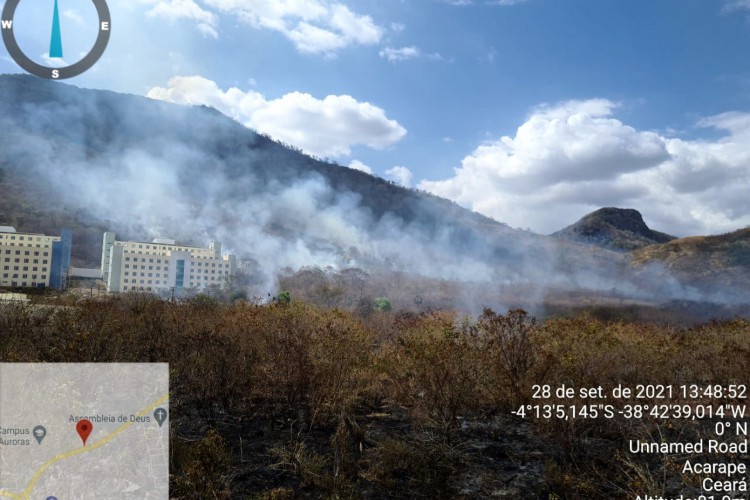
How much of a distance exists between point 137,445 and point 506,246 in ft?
185

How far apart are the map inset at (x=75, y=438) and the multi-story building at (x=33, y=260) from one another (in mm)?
43326

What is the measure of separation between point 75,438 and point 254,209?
76330 mm

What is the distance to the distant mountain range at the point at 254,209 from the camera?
42.8 meters

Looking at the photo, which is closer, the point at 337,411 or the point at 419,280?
the point at 337,411

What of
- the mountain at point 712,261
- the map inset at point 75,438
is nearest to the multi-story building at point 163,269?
the mountain at point 712,261

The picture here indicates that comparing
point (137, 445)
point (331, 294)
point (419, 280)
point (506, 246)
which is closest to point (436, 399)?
point (137, 445)

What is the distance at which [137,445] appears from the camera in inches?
173

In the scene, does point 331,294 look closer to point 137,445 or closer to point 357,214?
point 137,445

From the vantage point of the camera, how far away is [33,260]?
42781 mm

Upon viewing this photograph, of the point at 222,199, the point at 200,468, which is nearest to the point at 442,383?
the point at 200,468

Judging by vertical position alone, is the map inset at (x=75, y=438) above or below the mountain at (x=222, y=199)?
below

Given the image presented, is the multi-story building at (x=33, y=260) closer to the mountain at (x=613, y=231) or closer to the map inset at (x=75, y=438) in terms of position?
the map inset at (x=75, y=438)

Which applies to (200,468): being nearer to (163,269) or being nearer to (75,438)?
(75,438)

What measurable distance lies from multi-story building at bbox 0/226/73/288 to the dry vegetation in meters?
42.3
